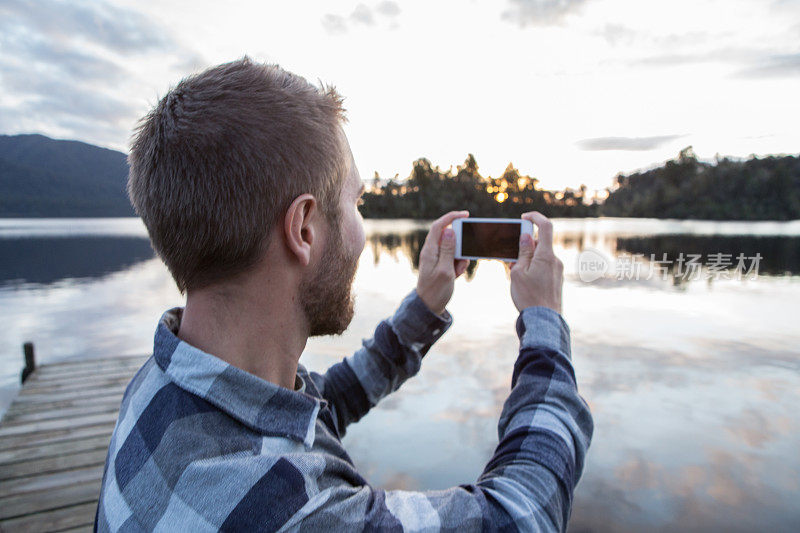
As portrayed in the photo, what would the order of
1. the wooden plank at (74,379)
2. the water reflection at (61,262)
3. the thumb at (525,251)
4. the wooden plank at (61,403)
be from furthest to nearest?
the water reflection at (61,262)
the wooden plank at (74,379)
the wooden plank at (61,403)
the thumb at (525,251)

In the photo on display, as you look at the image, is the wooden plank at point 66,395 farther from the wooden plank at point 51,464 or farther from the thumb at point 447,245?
the thumb at point 447,245

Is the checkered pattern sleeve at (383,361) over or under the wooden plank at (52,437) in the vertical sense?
over

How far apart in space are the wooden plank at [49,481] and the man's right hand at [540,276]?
4.76 metres

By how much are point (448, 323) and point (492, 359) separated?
10.6 metres

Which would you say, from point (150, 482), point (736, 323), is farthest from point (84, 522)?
point (736, 323)

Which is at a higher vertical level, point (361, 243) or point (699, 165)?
point (699, 165)

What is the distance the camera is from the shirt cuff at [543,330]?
1444 millimetres

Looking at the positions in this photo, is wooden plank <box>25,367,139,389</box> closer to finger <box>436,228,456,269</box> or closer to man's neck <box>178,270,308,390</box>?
finger <box>436,228,456,269</box>

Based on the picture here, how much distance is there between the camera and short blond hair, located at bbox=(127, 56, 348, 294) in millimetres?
1183

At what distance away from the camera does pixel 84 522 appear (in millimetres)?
4008

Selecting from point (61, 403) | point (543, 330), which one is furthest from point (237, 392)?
point (61, 403)

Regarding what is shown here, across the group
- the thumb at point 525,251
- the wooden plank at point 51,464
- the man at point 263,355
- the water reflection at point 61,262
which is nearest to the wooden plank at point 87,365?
the wooden plank at point 51,464

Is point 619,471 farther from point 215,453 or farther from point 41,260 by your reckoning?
point 41,260

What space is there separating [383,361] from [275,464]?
1197 millimetres
